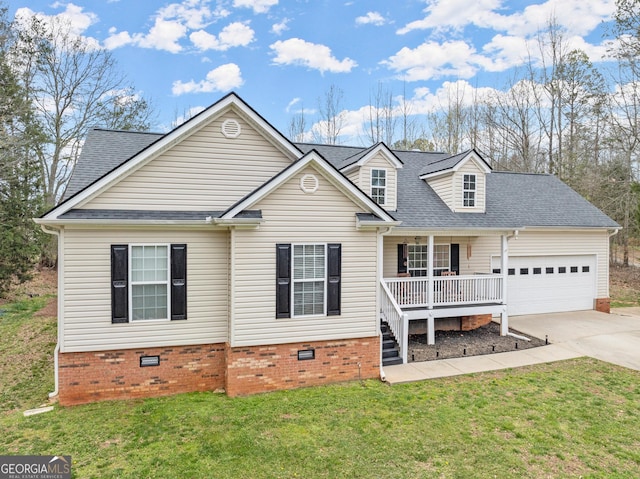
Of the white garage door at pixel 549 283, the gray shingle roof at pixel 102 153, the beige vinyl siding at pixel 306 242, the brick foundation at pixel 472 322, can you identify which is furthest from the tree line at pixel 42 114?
the white garage door at pixel 549 283

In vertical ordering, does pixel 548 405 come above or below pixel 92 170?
below

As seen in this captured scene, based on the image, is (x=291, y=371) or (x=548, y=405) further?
(x=291, y=371)

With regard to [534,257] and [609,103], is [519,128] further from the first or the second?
[534,257]

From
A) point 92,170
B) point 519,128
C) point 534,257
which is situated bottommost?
point 534,257

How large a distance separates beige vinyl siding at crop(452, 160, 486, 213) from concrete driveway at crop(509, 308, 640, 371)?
4.37m

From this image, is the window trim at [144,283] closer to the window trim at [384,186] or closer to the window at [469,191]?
the window trim at [384,186]

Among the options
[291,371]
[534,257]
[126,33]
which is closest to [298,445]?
[291,371]

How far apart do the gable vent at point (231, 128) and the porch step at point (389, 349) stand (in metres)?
6.41

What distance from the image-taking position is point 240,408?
23.1ft

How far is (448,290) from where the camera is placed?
11.5 m

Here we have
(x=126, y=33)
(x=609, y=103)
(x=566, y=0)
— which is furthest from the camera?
(x=609, y=103)

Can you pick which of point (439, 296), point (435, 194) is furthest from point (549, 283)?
point (439, 296)

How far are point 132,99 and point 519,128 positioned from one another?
94.4ft

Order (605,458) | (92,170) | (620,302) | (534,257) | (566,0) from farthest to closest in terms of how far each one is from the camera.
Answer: (566,0)
(620,302)
(534,257)
(92,170)
(605,458)
